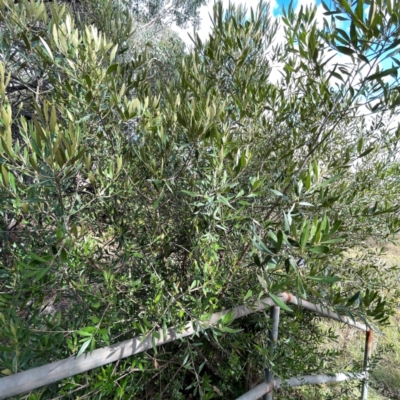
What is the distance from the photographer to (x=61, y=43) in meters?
1.09

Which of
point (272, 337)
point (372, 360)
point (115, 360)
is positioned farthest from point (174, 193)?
point (372, 360)

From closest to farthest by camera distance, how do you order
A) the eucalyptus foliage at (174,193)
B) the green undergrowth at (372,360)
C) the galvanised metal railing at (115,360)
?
the galvanised metal railing at (115,360) < the eucalyptus foliage at (174,193) < the green undergrowth at (372,360)

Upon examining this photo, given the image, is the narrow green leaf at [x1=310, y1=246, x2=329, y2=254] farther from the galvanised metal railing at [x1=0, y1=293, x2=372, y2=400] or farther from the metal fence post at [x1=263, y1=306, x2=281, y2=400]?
the metal fence post at [x1=263, y1=306, x2=281, y2=400]

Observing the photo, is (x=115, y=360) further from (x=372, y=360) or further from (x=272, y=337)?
(x=372, y=360)

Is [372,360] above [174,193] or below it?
below

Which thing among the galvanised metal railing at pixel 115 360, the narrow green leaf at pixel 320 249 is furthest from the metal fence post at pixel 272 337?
the narrow green leaf at pixel 320 249

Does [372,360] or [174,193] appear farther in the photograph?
[372,360]

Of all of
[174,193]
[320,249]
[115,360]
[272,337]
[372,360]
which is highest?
[174,193]

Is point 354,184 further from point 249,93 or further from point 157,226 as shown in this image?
point 157,226

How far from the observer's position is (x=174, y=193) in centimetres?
141

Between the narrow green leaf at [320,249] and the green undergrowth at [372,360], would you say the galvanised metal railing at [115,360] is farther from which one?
the green undergrowth at [372,360]

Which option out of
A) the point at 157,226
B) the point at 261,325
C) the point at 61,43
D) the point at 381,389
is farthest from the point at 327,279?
the point at 381,389

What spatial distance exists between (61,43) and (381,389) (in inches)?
155

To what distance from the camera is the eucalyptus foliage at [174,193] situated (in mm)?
1023
